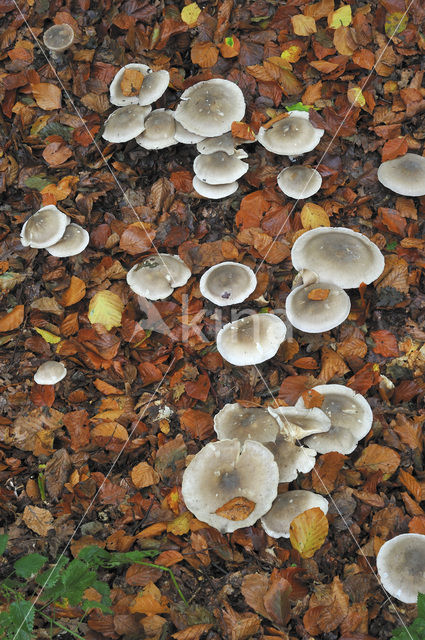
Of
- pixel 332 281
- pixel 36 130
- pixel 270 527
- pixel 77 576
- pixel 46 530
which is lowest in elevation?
pixel 46 530

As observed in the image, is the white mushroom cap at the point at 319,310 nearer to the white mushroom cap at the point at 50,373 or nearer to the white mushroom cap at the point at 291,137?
the white mushroom cap at the point at 291,137

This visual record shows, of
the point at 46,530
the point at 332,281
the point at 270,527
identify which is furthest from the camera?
the point at 332,281

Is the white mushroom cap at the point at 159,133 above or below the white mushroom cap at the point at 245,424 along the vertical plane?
above

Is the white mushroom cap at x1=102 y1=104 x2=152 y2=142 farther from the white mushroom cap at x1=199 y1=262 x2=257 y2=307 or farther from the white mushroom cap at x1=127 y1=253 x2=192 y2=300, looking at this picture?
the white mushroom cap at x1=199 y1=262 x2=257 y2=307

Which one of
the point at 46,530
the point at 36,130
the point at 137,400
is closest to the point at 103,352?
the point at 137,400

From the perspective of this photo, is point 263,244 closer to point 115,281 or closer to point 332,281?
point 332,281

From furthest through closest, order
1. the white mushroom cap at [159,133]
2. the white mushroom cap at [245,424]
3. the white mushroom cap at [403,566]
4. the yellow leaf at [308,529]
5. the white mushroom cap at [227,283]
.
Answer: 1. the white mushroom cap at [159,133]
2. the white mushroom cap at [227,283]
3. the white mushroom cap at [245,424]
4. the yellow leaf at [308,529]
5. the white mushroom cap at [403,566]

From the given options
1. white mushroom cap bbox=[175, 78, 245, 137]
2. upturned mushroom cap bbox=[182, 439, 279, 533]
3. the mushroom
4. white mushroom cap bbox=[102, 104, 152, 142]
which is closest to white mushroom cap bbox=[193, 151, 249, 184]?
white mushroom cap bbox=[175, 78, 245, 137]

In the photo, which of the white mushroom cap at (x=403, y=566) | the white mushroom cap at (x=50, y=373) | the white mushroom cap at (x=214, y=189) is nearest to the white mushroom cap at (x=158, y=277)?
the white mushroom cap at (x=214, y=189)
